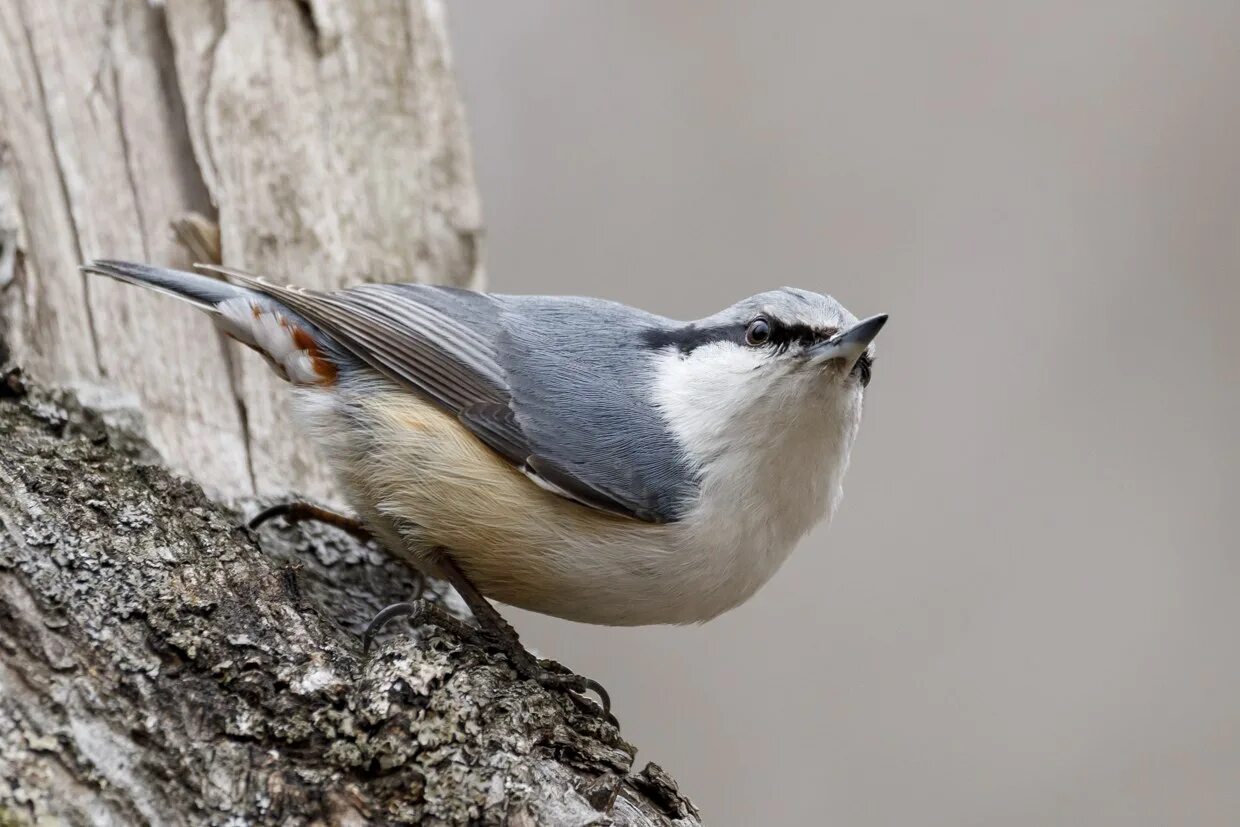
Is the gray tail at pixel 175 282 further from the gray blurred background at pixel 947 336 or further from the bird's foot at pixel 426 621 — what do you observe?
the gray blurred background at pixel 947 336

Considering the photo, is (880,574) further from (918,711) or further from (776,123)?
(776,123)

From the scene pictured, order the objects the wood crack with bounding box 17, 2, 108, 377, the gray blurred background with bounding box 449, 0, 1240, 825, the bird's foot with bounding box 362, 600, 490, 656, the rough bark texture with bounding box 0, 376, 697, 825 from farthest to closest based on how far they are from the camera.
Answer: the gray blurred background with bounding box 449, 0, 1240, 825, the wood crack with bounding box 17, 2, 108, 377, the bird's foot with bounding box 362, 600, 490, 656, the rough bark texture with bounding box 0, 376, 697, 825

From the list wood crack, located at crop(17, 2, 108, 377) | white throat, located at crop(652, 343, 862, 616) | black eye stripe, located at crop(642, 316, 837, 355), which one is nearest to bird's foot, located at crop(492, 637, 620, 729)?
white throat, located at crop(652, 343, 862, 616)

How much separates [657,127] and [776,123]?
0.50 metres

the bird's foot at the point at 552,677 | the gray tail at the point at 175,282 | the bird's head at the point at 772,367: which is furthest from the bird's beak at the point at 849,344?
the gray tail at the point at 175,282

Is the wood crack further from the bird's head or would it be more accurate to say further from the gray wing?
the bird's head

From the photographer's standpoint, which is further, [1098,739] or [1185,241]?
[1185,241]

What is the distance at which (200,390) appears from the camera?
2.96 meters

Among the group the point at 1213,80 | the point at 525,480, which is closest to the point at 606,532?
the point at 525,480

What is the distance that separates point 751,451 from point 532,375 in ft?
1.58

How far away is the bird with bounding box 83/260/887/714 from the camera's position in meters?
2.32

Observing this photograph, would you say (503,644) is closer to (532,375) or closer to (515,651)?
(515,651)

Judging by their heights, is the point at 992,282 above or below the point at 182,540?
below

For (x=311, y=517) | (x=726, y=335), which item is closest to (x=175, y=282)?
(x=311, y=517)
